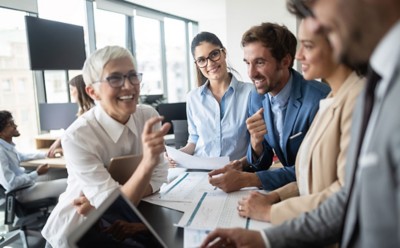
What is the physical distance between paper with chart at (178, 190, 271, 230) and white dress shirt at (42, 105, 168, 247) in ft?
0.96

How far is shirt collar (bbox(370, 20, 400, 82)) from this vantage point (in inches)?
20.9

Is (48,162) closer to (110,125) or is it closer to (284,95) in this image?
(110,125)

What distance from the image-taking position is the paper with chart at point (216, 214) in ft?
3.40

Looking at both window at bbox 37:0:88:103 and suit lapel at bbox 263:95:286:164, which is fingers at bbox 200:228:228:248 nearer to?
suit lapel at bbox 263:95:286:164

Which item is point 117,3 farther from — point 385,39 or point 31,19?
point 385,39

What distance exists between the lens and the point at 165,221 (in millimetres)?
1135

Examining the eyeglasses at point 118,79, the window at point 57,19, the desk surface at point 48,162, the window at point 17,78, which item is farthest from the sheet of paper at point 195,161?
the window at point 57,19

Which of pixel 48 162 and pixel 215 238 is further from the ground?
pixel 215 238

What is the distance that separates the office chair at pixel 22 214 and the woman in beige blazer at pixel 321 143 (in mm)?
2371

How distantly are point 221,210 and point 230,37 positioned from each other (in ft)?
13.5

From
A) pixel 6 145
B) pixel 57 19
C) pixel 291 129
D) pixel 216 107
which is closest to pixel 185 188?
pixel 291 129

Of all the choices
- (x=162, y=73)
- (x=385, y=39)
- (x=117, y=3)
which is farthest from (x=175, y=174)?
(x=162, y=73)

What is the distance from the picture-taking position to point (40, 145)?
419cm

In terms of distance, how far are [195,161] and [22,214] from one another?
1.98 metres
